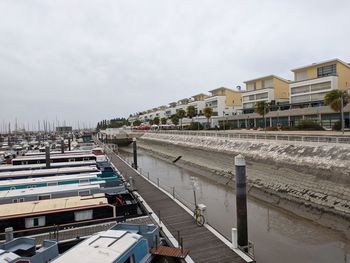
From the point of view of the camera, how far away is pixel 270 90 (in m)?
82.4

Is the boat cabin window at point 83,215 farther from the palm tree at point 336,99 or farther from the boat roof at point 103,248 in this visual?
the palm tree at point 336,99

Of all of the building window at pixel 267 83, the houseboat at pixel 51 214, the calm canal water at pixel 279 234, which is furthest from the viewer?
the building window at pixel 267 83

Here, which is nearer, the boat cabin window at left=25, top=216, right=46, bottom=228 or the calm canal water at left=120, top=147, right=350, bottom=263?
the calm canal water at left=120, top=147, right=350, bottom=263

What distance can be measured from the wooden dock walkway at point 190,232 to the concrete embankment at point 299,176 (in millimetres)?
8825

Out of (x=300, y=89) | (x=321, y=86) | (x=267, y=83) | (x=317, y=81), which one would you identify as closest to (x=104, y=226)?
(x=321, y=86)

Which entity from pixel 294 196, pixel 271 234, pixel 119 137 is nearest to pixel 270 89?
pixel 119 137

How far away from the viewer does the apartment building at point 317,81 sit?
64500mm

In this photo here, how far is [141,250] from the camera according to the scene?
11.6m

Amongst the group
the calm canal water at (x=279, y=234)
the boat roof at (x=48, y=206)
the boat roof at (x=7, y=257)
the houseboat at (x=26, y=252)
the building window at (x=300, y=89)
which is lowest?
the calm canal water at (x=279, y=234)

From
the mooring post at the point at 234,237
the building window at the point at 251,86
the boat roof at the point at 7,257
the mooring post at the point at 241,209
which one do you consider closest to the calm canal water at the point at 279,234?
the mooring post at the point at 241,209

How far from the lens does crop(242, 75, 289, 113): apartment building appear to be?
8238 cm

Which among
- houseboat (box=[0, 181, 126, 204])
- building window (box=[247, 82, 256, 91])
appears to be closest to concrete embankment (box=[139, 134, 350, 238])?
houseboat (box=[0, 181, 126, 204])

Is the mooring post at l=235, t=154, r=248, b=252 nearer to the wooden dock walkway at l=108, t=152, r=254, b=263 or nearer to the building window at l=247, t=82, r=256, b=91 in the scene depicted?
the wooden dock walkway at l=108, t=152, r=254, b=263

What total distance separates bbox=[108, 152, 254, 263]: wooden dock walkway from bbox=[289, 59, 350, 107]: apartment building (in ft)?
184
